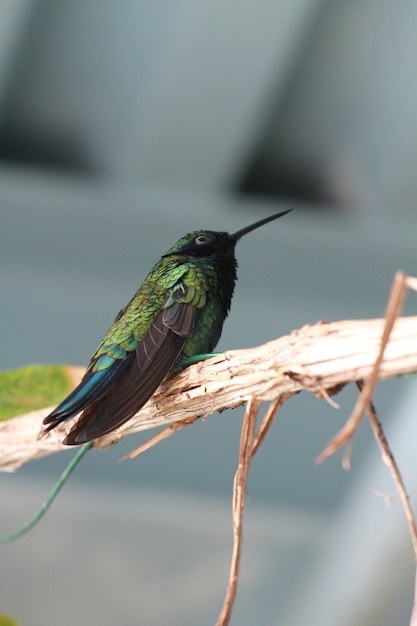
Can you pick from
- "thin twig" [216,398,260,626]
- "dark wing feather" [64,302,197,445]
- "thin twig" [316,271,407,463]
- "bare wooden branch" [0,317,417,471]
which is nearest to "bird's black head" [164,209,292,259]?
"dark wing feather" [64,302,197,445]

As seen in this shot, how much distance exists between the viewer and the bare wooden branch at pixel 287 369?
0.56 metres

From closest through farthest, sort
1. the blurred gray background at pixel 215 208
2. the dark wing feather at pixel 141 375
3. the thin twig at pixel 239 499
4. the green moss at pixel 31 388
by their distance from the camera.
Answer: the thin twig at pixel 239 499 < the dark wing feather at pixel 141 375 < the green moss at pixel 31 388 < the blurred gray background at pixel 215 208

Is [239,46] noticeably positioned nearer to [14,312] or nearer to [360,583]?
[14,312]

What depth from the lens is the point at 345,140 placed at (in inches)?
102

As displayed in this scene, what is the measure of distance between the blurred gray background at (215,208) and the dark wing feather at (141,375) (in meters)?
1.35

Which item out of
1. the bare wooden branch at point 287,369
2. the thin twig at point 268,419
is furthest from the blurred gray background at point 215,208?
the thin twig at point 268,419

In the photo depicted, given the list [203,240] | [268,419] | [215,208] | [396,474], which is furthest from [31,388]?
[215,208]

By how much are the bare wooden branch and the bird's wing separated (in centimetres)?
3

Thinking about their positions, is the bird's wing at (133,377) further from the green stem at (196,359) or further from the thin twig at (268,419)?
the thin twig at (268,419)

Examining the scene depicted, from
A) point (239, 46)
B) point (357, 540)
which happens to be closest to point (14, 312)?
point (239, 46)

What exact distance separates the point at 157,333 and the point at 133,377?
0.30 feet

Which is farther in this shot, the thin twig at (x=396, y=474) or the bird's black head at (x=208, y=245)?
the bird's black head at (x=208, y=245)

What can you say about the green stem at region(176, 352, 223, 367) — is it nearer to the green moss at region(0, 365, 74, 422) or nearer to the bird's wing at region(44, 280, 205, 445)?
the bird's wing at region(44, 280, 205, 445)

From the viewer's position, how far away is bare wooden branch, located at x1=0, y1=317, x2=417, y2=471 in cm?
56
